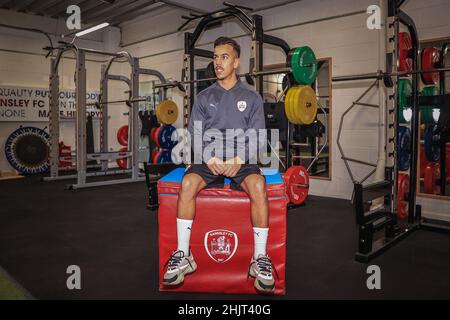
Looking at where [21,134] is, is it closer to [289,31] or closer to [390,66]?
[289,31]

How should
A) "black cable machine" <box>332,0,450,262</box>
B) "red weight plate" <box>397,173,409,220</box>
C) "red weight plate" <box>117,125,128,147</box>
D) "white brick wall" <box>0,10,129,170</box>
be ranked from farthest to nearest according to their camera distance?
"red weight plate" <box>117,125,128,147</box>
"white brick wall" <box>0,10,129,170</box>
"red weight plate" <box>397,173,409,220</box>
"black cable machine" <box>332,0,450,262</box>

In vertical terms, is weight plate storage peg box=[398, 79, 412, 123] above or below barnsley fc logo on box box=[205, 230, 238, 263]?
above

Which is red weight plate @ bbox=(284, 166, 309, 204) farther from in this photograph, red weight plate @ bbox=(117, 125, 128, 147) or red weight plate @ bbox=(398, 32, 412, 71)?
red weight plate @ bbox=(117, 125, 128, 147)

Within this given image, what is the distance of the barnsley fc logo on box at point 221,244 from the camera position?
1797 millimetres

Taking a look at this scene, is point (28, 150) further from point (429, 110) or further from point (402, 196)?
point (429, 110)

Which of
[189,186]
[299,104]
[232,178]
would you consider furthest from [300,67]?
[189,186]

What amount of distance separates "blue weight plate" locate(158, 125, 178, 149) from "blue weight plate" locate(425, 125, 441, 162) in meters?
3.62

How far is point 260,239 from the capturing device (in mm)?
1713

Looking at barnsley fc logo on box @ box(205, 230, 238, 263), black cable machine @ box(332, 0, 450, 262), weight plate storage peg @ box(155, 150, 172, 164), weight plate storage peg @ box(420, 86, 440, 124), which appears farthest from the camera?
weight plate storage peg @ box(155, 150, 172, 164)

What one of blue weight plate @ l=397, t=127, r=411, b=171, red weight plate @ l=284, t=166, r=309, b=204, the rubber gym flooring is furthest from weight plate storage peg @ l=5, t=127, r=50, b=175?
blue weight plate @ l=397, t=127, r=411, b=171

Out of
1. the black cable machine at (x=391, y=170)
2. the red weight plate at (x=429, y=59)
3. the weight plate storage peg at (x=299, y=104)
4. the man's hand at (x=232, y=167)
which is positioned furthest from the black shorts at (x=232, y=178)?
the red weight plate at (x=429, y=59)

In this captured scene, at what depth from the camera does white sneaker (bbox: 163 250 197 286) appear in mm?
1717

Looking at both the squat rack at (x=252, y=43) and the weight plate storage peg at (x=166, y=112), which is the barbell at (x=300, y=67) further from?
the weight plate storage peg at (x=166, y=112)

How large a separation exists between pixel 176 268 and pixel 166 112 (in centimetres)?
368
